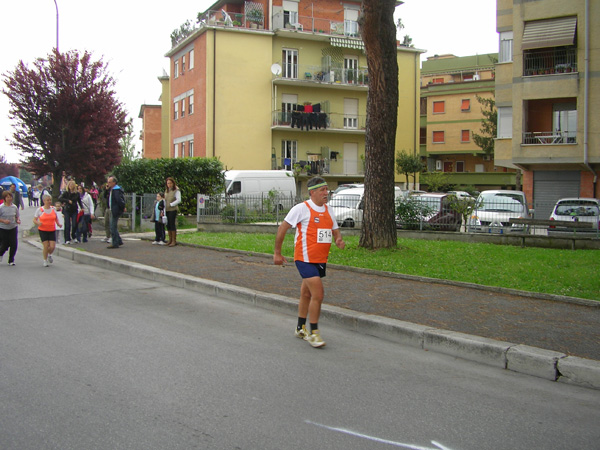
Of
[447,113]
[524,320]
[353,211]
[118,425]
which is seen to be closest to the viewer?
[118,425]

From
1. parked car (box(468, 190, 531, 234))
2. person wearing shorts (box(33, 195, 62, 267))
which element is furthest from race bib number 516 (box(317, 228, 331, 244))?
parked car (box(468, 190, 531, 234))

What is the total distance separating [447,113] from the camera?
53656 millimetres

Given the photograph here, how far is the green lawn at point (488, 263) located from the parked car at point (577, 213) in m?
1.28

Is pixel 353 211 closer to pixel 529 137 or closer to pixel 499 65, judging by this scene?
pixel 529 137

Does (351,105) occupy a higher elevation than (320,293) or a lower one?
higher

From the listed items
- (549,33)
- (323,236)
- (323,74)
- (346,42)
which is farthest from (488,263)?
(346,42)

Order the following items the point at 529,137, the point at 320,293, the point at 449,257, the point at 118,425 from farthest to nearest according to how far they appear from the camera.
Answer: the point at 529,137 < the point at 449,257 < the point at 320,293 < the point at 118,425

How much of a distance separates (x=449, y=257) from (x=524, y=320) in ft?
17.4

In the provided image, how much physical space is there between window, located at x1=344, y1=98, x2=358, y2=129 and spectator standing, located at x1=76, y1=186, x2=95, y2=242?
28558 mm

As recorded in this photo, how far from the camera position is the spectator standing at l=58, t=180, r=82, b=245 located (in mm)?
16531

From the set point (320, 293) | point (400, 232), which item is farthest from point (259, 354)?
point (400, 232)

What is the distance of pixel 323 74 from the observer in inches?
1663

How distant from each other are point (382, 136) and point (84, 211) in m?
9.29

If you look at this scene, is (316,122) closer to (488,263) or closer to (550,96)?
(550,96)
